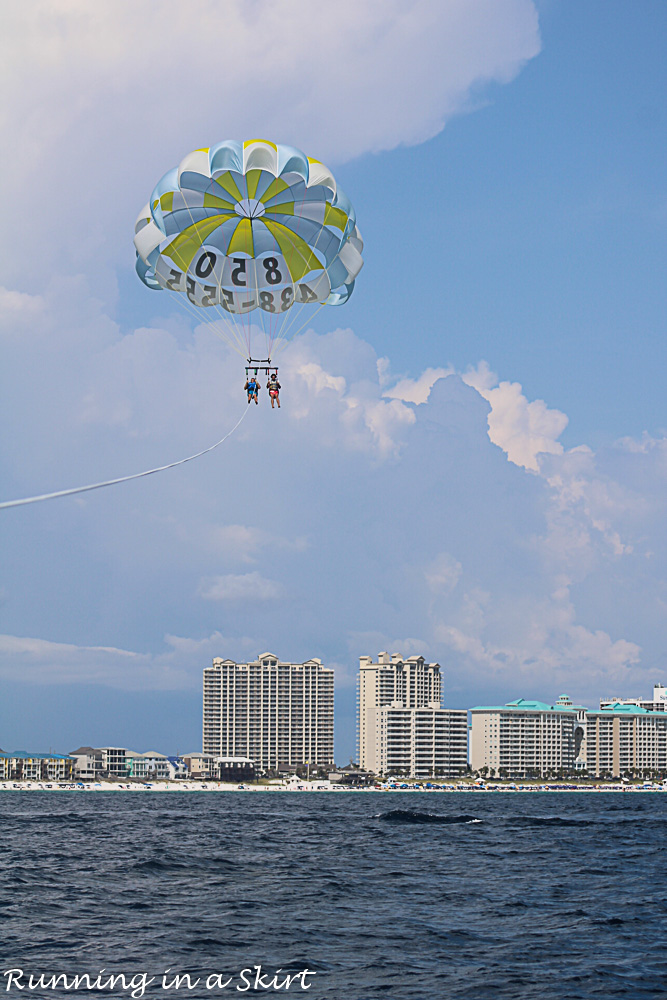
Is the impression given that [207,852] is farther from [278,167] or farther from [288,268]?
[278,167]

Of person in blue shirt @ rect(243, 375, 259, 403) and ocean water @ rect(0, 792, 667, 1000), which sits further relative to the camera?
person in blue shirt @ rect(243, 375, 259, 403)

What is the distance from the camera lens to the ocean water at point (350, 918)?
17.0 meters

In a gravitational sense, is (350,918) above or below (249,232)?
below

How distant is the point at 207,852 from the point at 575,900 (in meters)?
18.6

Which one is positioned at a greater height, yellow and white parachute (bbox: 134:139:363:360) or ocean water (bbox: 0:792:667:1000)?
yellow and white parachute (bbox: 134:139:363:360)

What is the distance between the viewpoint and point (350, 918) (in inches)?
889

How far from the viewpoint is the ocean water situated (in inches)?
669

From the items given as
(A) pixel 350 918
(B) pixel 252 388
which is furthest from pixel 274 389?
(A) pixel 350 918

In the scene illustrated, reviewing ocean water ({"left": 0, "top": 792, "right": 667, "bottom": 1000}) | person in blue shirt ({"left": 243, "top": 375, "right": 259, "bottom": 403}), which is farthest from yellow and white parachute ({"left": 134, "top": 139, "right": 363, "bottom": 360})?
ocean water ({"left": 0, "top": 792, "right": 667, "bottom": 1000})

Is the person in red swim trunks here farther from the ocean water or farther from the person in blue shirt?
the ocean water

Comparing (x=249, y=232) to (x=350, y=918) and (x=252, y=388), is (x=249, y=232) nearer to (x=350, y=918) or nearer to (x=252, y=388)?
(x=252, y=388)

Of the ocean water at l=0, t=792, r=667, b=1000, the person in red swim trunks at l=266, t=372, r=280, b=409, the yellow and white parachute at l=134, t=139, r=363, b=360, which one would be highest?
the yellow and white parachute at l=134, t=139, r=363, b=360

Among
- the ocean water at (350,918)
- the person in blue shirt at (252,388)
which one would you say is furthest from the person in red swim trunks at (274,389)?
the ocean water at (350,918)

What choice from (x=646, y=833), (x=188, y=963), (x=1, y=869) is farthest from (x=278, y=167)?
(x=646, y=833)
